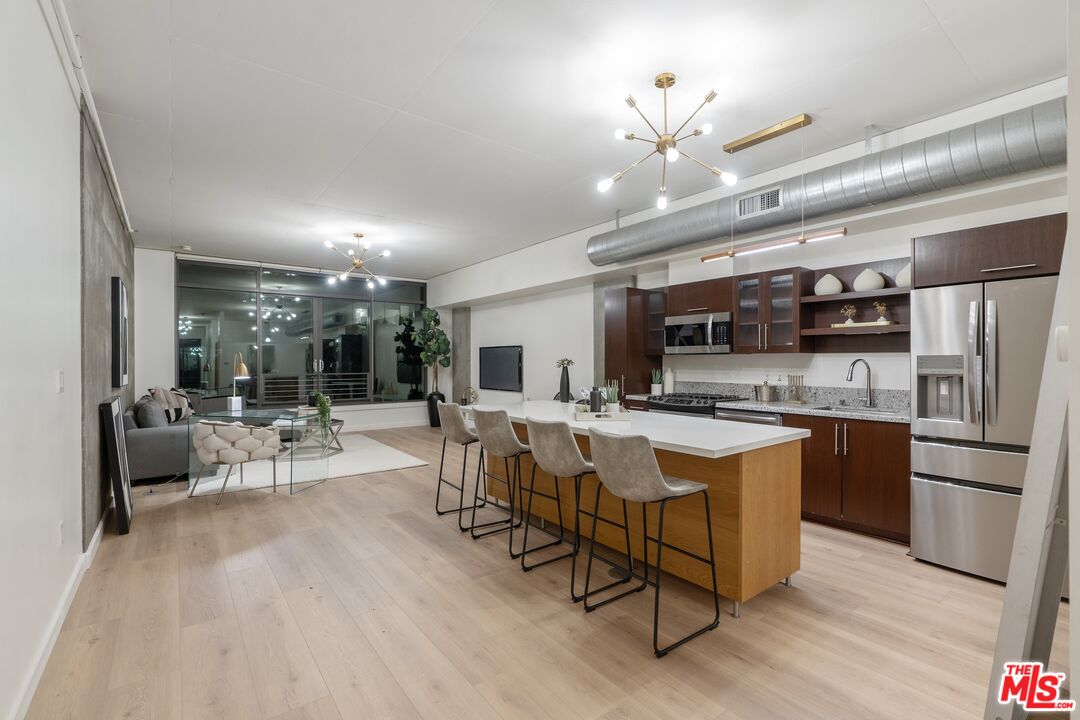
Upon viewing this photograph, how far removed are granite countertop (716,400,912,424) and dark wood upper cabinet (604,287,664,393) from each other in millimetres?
1376

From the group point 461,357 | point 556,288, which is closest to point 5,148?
point 556,288

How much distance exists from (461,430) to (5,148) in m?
2.76

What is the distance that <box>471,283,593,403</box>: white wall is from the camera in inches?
280

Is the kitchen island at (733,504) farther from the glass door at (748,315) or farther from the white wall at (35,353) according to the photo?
the white wall at (35,353)

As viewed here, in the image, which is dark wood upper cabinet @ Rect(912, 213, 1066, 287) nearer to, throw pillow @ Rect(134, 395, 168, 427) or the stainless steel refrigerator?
the stainless steel refrigerator

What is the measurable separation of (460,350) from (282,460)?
4.33m

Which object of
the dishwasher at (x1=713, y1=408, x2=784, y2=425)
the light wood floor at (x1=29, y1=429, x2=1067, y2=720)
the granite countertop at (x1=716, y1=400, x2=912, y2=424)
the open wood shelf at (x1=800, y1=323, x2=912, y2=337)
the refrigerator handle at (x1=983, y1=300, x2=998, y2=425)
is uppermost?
the open wood shelf at (x1=800, y1=323, x2=912, y2=337)

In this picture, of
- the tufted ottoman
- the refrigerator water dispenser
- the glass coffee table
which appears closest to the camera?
the refrigerator water dispenser

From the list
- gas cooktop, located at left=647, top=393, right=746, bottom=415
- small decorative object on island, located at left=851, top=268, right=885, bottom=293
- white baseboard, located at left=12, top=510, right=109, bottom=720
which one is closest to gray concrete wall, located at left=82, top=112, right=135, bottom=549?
white baseboard, located at left=12, top=510, right=109, bottom=720

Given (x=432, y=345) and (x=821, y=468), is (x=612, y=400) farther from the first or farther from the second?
(x=432, y=345)

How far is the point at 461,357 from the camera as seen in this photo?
388 inches

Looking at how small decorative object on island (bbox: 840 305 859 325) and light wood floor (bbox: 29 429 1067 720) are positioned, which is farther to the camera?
small decorative object on island (bbox: 840 305 859 325)

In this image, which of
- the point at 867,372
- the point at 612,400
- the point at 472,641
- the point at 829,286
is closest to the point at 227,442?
the point at 472,641

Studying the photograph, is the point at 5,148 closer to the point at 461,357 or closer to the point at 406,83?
the point at 406,83
